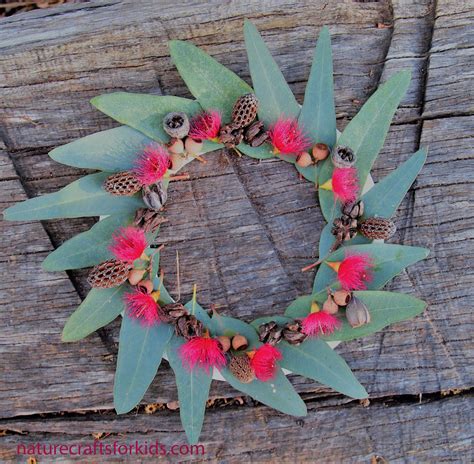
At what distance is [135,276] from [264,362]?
15.1 inches

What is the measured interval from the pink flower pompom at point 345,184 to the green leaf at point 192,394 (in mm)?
562

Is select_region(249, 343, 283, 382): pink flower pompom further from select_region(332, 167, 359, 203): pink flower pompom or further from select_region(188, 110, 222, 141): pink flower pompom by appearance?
select_region(188, 110, 222, 141): pink flower pompom

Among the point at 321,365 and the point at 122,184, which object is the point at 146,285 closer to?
the point at 122,184

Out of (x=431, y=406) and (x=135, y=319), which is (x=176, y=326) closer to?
(x=135, y=319)

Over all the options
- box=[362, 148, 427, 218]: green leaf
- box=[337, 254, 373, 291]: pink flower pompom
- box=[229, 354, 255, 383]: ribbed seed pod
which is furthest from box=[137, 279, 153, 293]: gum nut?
box=[362, 148, 427, 218]: green leaf

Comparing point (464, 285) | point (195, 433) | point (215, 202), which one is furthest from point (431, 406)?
point (215, 202)

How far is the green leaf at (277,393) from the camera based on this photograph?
1.47m

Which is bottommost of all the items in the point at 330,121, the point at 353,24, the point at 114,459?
the point at 114,459

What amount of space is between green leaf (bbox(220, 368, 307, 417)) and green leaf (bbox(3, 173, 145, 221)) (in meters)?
0.49

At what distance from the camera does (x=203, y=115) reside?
1.50 m

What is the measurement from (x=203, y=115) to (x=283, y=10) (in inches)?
15.3

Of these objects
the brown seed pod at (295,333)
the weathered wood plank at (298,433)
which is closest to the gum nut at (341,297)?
the brown seed pod at (295,333)

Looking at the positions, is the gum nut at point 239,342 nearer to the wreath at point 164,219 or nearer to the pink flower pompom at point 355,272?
the wreath at point 164,219

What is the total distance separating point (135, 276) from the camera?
4.82ft
